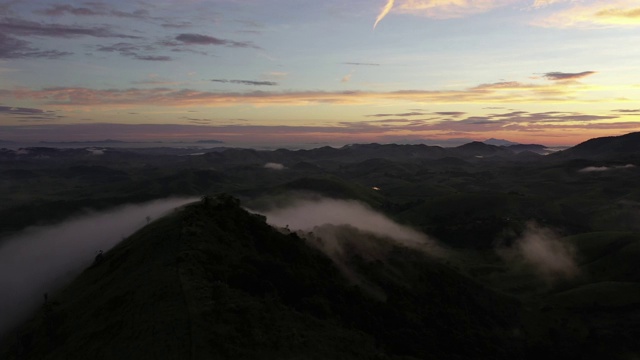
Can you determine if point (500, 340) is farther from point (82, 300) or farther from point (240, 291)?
point (82, 300)

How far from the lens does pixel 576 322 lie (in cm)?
19262

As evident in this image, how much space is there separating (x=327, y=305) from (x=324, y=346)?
29.8 meters

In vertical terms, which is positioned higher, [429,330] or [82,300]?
[82,300]

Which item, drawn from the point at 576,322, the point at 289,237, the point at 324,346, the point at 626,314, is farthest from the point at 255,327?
the point at 626,314

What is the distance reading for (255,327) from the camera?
296 ft

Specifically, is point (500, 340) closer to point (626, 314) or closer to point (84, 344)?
point (626, 314)

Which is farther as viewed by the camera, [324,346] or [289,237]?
[289,237]

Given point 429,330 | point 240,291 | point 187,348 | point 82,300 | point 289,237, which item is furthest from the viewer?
point 289,237

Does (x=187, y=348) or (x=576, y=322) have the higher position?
(x=187, y=348)

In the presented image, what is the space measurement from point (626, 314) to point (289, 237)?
154 meters

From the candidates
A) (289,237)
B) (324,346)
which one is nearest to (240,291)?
(324,346)

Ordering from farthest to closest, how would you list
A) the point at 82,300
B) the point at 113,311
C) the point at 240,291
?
1. the point at 82,300
2. the point at 240,291
3. the point at 113,311

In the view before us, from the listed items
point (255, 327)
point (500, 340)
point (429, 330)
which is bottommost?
point (500, 340)

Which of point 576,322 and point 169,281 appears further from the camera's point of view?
point 576,322
